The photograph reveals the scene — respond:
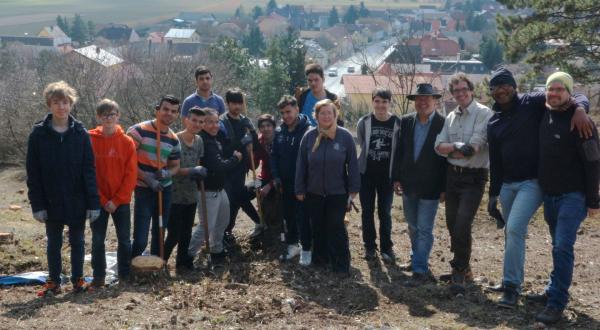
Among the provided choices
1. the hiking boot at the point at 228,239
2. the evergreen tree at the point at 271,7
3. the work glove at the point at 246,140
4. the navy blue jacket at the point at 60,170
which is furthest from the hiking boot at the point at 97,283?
the evergreen tree at the point at 271,7

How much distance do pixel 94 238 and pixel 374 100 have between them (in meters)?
3.19

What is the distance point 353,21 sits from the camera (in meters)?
133

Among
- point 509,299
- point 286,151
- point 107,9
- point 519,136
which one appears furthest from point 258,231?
point 107,9

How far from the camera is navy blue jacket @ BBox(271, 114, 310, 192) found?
7570 mm

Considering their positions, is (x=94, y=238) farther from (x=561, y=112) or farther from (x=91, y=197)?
(x=561, y=112)

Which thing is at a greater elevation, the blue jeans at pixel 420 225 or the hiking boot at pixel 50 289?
the blue jeans at pixel 420 225

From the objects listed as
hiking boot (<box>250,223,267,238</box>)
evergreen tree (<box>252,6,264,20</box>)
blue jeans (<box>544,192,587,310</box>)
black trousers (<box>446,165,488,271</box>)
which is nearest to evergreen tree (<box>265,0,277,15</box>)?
evergreen tree (<box>252,6,264,20</box>)

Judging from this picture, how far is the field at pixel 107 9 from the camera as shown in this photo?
109m

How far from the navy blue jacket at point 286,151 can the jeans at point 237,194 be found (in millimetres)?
662

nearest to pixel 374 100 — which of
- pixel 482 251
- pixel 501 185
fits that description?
pixel 501 185

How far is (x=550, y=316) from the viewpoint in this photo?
5625 mm

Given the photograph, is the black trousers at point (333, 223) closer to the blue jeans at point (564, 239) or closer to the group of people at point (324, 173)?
the group of people at point (324, 173)

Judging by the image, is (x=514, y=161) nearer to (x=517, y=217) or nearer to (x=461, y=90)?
(x=517, y=217)

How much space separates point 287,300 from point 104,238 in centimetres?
206
